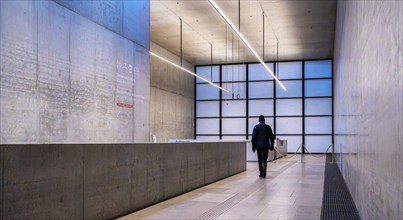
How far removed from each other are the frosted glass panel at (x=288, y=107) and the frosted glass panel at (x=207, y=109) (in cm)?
351

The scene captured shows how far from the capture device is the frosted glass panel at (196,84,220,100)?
23453 mm

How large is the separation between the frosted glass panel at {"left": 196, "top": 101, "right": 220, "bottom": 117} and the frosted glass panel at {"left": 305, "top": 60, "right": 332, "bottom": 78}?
541 cm

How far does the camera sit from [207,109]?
2353 centimetres

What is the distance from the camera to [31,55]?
6688 mm

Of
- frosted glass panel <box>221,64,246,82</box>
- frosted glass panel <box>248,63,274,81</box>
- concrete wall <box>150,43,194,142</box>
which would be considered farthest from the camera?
frosted glass panel <box>221,64,246,82</box>

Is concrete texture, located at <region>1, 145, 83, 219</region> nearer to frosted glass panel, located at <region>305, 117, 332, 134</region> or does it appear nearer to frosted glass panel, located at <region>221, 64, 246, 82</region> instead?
frosted glass panel, located at <region>305, 117, 332, 134</region>

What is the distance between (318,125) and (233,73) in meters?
5.62

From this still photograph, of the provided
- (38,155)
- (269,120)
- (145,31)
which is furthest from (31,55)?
(269,120)

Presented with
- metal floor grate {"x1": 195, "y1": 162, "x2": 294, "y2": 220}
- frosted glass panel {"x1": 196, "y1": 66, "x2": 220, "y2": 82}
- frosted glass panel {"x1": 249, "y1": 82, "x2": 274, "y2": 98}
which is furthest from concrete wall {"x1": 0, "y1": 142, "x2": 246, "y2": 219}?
frosted glass panel {"x1": 196, "y1": 66, "x2": 220, "y2": 82}

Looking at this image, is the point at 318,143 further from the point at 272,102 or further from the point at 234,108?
the point at 234,108

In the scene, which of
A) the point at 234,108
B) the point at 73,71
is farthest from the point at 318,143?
the point at 73,71

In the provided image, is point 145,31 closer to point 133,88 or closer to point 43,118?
point 133,88

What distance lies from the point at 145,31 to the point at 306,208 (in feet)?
23.8

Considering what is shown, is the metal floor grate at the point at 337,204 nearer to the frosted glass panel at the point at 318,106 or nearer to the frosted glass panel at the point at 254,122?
the frosted glass panel at the point at 318,106
